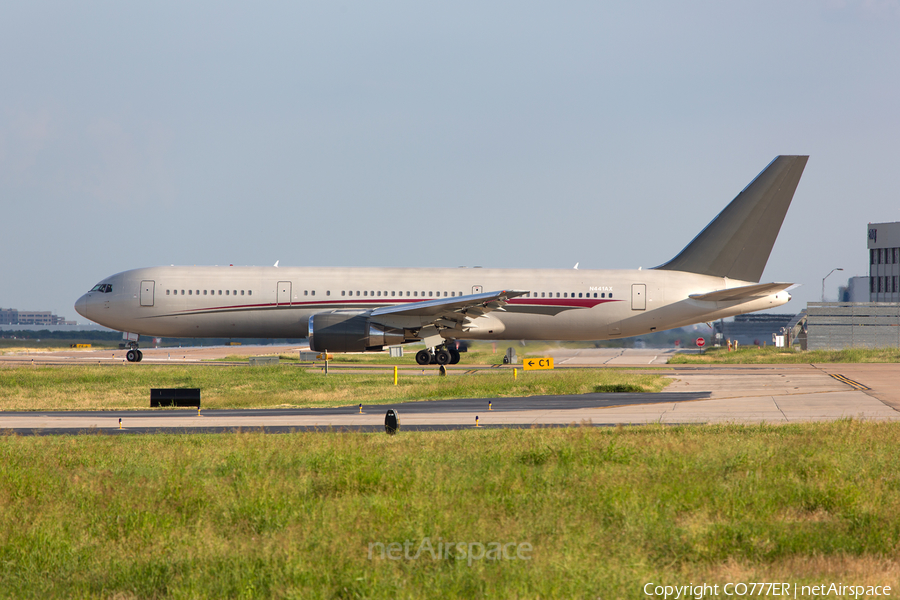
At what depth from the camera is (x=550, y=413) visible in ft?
76.9

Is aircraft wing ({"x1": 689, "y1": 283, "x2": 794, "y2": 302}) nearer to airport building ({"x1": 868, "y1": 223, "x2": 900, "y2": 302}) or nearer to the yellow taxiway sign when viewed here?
the yellow taxiway sign

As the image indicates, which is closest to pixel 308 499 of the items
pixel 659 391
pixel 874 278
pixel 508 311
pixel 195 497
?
pixel 195 497

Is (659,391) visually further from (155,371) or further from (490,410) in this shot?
(155,371)

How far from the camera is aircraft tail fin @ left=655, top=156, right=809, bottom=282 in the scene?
3931 cm

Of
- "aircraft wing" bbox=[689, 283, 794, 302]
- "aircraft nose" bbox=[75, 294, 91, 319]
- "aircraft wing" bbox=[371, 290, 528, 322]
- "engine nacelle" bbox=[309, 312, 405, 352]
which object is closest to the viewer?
"aircraft wing" bbox=[371, 290, 528, 322]

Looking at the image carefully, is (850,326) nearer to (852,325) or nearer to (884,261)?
(852,325)

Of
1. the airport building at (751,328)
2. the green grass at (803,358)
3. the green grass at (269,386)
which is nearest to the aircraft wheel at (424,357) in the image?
the green grass at (269,386)

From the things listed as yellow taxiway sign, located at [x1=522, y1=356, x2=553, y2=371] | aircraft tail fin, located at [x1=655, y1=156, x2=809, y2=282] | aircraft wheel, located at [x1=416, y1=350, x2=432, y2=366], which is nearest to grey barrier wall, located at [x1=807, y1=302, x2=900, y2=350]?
aircraft tail fin, located at [x1=655, y1=156, x2=809, y2=282]

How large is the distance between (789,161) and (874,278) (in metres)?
81.0

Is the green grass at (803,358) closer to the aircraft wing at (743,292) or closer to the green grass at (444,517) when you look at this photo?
the aircraft wing at (743,292)

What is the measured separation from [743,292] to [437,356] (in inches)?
635

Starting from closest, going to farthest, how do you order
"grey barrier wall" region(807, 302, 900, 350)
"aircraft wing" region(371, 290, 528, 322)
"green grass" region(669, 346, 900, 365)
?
1. "aircraft wing" region(371, 290, 528, 322)
2. "green grass" region(669, 346, 900, 365)
3. "grey barrier wall" region(807, 302, 900, 350)

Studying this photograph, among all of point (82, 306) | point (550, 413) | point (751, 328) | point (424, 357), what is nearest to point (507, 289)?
point (424, 357)

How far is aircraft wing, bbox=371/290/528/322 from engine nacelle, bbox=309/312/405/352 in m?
0.83
